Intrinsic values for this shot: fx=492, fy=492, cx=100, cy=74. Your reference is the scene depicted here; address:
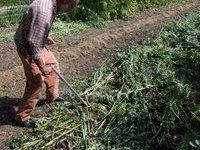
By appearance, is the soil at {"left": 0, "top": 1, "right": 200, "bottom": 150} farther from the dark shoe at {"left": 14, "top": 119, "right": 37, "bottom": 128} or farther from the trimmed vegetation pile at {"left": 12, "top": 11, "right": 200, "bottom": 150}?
the trimmed vegetation pile at {"left": 12, "top": 11, "right": 200, "bottom": 150}

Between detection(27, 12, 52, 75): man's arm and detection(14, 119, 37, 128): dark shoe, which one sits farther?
detection(14, 119, 37, 128): dark shoe

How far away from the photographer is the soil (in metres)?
6.80

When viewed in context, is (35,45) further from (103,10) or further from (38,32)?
(103,10)

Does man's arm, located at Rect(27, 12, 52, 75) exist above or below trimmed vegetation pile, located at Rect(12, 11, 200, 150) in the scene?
above

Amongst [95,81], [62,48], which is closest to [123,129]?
[95,81]

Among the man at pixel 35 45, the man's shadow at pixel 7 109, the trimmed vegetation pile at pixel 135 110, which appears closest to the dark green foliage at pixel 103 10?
the trimmed vegetation pile at pixel 135 110

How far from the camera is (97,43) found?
356 inches

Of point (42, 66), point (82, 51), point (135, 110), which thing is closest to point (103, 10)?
point (82, 51)

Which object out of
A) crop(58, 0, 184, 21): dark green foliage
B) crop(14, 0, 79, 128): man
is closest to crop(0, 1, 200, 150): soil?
crop(58, 0, 184, 21): dark green foliage

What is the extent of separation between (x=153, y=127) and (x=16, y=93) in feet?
7.89

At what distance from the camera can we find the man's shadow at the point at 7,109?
6480mm

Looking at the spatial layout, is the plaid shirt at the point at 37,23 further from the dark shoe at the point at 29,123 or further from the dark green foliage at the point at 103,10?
the dark green foliage at the point at 103,10

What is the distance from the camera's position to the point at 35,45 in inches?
222

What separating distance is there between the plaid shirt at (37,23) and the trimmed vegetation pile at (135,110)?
39.3 inches
